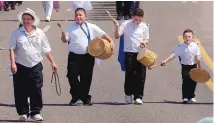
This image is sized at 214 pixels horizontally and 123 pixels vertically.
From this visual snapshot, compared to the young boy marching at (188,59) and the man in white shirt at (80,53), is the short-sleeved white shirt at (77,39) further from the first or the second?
the young boy marching at (188,59)

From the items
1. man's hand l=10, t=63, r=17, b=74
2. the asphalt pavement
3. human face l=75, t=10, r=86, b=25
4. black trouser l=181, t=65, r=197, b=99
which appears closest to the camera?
man's hand l=10, t=63, r=17, b=74

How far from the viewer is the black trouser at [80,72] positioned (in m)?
12.0

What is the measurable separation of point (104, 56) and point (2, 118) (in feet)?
6.49

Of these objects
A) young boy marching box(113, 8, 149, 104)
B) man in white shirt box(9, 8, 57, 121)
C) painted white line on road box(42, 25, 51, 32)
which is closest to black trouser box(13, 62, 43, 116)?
man in white shirt box(9, 8, 57, 121)

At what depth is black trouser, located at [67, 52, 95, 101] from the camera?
39.4 ft

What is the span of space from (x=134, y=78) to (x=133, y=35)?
0.75 m

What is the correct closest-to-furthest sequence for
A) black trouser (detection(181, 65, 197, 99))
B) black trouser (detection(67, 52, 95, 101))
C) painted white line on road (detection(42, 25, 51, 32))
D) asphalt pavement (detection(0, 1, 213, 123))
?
asphalt pavement (detection(0, 1, 213, 123)) < black trouser (detection(67, 52, 95, 101)) < black trouser (detection(181, 65, 197, 99)) < painted white line on road (detection(42, 25, 51, 32))

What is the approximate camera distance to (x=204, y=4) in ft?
99.2

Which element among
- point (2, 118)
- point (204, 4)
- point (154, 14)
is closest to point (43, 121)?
point (2, 118)

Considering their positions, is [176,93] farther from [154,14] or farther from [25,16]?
[154,14]

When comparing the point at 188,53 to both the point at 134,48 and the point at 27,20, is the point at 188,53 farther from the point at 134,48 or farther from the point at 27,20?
the point at 27,20

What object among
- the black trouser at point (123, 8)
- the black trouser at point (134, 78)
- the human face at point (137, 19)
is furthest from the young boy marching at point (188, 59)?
the black trouser at point (123, 8)

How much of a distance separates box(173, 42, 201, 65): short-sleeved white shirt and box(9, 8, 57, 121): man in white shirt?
274cm

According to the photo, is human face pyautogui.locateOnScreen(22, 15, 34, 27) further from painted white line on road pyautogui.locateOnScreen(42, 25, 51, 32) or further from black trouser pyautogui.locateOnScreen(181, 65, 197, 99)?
painted white line on road pyautogui.locateOnScreen(42, 25, 51, 32)
